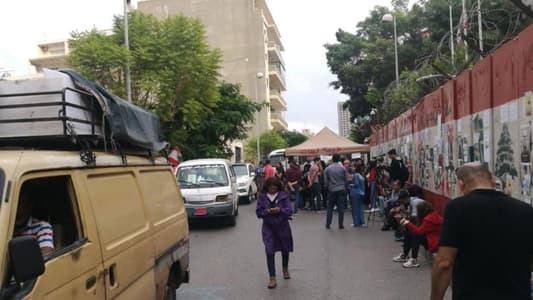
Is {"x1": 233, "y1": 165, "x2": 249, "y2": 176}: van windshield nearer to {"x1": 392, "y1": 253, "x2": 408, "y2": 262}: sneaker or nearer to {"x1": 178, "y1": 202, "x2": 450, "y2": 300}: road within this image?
{"x1": 178, "y1": 202, "x2": 450, "y2": 300}: road

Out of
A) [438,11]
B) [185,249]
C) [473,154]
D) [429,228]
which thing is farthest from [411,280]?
[438,11]

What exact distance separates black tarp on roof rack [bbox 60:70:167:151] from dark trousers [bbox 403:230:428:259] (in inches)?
191

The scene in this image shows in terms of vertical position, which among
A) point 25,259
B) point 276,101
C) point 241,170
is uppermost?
point 276,101

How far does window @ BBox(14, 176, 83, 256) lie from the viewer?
3439 mm

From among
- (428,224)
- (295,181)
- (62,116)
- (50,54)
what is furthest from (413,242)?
(50,54)

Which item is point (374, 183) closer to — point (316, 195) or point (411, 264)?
point (316, 195)

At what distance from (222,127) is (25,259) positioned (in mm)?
28184

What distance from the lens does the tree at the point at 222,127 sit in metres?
30.0

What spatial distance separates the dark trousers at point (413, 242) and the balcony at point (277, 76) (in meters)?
60.7

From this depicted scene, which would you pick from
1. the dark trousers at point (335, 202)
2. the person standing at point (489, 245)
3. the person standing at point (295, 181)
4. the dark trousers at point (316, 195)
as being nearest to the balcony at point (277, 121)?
the dark trousers at point (316, 195)

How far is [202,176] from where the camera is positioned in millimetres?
15711

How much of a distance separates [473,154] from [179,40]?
1706 cm

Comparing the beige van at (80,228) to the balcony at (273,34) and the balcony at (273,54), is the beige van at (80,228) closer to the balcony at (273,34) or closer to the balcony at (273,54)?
the balcony at (273,54)

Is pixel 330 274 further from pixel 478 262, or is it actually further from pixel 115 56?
pixel 115 56
